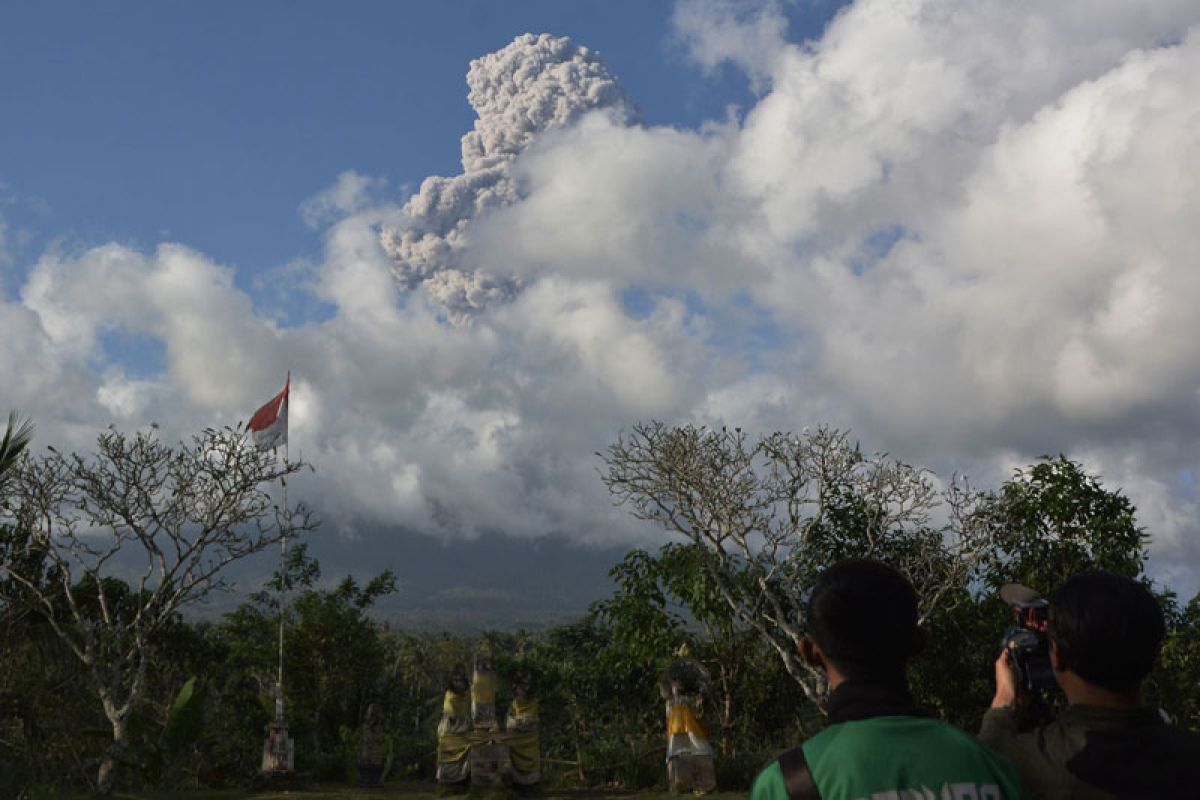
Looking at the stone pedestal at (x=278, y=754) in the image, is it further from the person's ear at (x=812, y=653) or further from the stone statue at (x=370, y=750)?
the person's ear at (x=812, y=653)

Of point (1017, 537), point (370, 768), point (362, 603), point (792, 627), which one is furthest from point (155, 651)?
point (1017, 537)

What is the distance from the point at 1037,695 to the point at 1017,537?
18.1 m

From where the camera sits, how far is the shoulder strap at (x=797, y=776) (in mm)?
1896

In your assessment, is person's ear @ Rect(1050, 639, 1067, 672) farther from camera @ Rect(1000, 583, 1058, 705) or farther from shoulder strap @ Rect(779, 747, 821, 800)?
shoulder strap @ Rect(779, 747, 821, 800)

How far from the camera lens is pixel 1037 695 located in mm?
2508

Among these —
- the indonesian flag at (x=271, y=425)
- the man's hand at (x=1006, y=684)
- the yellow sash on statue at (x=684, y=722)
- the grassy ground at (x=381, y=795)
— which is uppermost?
the indonesian flag at (x=271, y=425)

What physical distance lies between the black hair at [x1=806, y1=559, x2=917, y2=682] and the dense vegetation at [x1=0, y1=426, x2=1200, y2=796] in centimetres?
1546

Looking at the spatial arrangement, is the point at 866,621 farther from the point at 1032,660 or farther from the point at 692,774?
the point at 692,774

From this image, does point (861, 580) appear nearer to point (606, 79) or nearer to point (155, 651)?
point (155, 651)

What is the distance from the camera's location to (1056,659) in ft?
7.87

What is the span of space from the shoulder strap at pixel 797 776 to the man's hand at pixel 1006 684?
2.59 ft

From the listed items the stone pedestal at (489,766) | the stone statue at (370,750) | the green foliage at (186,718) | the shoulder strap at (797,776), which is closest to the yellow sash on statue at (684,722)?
the stone pedestal at (489,766)

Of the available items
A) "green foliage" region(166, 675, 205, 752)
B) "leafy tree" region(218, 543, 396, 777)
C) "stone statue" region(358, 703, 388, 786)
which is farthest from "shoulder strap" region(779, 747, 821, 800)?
"leafy tree" region(218, 543, 396, 777)

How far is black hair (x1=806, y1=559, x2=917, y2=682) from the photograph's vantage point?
2.07m
